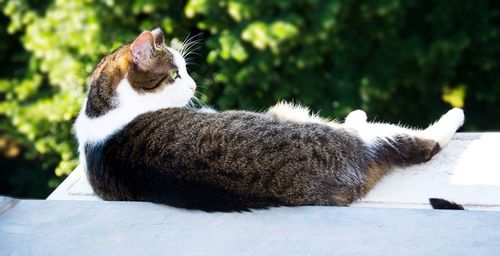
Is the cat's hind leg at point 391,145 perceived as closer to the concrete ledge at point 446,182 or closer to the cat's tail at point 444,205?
the concrete ledge at point 446,182

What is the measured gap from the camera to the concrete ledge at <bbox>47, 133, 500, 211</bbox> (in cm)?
228

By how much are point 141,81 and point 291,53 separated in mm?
2032

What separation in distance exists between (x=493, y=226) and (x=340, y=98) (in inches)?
108

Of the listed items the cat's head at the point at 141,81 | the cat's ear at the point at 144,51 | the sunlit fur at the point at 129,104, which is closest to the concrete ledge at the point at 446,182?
the sunlit fur at the point at 129,104

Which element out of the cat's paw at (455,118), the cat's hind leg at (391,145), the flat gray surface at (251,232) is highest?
the cat's paw at (455,118)

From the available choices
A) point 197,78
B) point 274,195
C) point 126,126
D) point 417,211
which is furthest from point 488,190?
point 197,78

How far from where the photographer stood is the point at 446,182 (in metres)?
2.39

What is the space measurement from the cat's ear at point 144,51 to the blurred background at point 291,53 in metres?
1.55

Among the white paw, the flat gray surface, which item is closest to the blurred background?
the white paw

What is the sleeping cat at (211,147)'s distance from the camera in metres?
2.17

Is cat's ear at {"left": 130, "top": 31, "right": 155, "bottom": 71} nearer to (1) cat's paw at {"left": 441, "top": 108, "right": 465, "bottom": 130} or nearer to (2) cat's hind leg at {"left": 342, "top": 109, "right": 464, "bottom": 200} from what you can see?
(2) cat's hind leg at {"left": 342, "top": 109, "right": 464, "bottom": 200}

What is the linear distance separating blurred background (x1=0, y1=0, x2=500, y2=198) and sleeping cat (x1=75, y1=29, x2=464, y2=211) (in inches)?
61.3

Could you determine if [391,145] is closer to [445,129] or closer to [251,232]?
[445,129]

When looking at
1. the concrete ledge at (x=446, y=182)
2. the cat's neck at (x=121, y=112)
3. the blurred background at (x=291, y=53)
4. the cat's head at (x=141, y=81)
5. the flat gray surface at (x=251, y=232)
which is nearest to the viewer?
the flat gray surface at (x=251, y=232)
